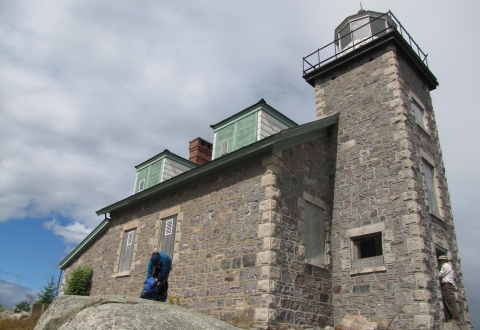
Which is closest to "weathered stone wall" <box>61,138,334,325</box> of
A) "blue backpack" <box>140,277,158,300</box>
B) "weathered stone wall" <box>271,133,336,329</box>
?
"weathered stone wall" <box>271,133,336,329</box>

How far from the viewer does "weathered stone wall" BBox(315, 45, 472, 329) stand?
9.36 m

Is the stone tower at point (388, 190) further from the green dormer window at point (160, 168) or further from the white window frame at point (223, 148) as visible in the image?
the green dormer window at point (160, 168)

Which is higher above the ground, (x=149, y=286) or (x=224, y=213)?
(x=224, y=213)

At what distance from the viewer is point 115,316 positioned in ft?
19.7

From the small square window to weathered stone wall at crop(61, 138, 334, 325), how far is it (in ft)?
2.97

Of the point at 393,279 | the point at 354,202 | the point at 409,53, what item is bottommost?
the point at 393,279

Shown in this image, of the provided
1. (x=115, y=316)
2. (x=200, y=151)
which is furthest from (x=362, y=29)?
(x=115, y=316)

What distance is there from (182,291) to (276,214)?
3.68 m

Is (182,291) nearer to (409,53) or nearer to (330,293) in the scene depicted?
(330,293)

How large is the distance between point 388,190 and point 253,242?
3.93 meters

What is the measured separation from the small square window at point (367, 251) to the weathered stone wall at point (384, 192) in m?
0.17

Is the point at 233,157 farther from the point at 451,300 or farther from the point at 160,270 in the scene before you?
the point at 451,300

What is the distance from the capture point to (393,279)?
31.4 ft

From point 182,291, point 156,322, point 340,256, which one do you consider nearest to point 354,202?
point 340,256
